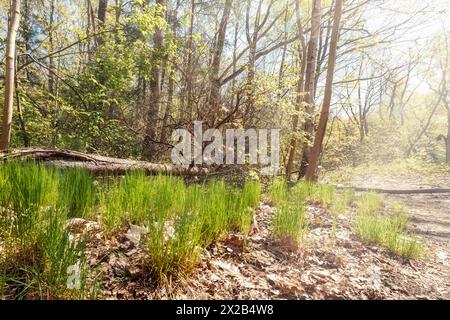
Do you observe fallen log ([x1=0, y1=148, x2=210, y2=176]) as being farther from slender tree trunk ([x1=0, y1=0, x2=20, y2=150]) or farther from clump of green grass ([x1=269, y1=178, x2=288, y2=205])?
clump of green grass ([x1=269, y1=178, x2=288, y2=205])

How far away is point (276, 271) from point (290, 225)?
56 centimetres

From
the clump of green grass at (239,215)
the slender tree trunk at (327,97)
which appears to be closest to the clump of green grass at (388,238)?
the clump of green grass at (239,215)

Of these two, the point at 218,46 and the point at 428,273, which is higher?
the point at 218,46

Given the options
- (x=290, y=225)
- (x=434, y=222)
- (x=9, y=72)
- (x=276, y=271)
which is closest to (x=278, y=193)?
(x=290, y=225)

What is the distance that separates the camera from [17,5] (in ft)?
13.4

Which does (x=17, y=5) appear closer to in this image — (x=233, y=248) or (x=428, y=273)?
(x=233, y=248)

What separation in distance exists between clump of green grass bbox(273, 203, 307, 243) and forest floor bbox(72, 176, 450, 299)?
3.8 inches

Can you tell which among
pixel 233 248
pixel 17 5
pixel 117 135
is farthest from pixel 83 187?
pixel 117 135

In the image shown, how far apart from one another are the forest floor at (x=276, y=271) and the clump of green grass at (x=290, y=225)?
10cm

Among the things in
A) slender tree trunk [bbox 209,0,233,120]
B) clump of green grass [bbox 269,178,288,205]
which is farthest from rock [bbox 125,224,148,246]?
slender tree trunk [bbox 209,0,233,120]

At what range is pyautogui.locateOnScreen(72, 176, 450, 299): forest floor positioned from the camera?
1.62m

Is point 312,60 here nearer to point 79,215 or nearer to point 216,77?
point 216,77
